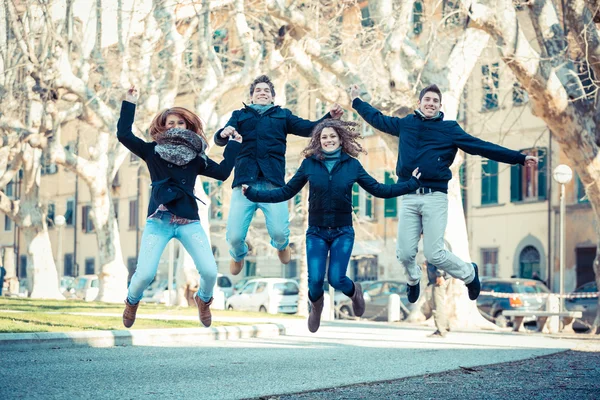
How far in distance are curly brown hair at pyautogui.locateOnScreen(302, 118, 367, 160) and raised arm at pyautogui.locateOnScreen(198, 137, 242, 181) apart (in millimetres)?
735

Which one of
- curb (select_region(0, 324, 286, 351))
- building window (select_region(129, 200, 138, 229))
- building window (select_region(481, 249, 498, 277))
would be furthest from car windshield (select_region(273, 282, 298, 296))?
building window (select_region(129, 200, 138, 229))

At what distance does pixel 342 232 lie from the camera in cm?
1036

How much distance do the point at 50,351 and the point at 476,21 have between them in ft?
32.2

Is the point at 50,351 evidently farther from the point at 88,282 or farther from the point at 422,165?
the point at 88,282

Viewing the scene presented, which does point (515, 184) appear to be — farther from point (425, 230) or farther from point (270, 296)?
point (425, 230)

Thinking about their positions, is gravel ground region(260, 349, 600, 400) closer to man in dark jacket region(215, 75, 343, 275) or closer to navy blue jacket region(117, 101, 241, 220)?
man in dark jacket region(215, 75, 343, 275)

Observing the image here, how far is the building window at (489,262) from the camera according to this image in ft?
141

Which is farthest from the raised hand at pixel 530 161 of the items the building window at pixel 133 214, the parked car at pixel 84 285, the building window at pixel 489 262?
the building window at pixel 133 214

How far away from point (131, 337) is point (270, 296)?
66.8 feet

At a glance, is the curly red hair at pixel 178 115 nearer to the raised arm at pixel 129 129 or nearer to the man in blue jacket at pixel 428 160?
the raised arm at pixel 129 129

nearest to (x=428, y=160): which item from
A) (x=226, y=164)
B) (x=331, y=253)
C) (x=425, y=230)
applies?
(x=425, y=230)

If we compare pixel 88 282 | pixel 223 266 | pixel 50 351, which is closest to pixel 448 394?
pixel 50 351

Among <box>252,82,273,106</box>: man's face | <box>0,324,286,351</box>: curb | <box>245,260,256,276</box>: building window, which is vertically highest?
<box>252,82,273,106</box>: man's face

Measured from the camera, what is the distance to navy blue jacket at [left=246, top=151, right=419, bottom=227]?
33.4ft
